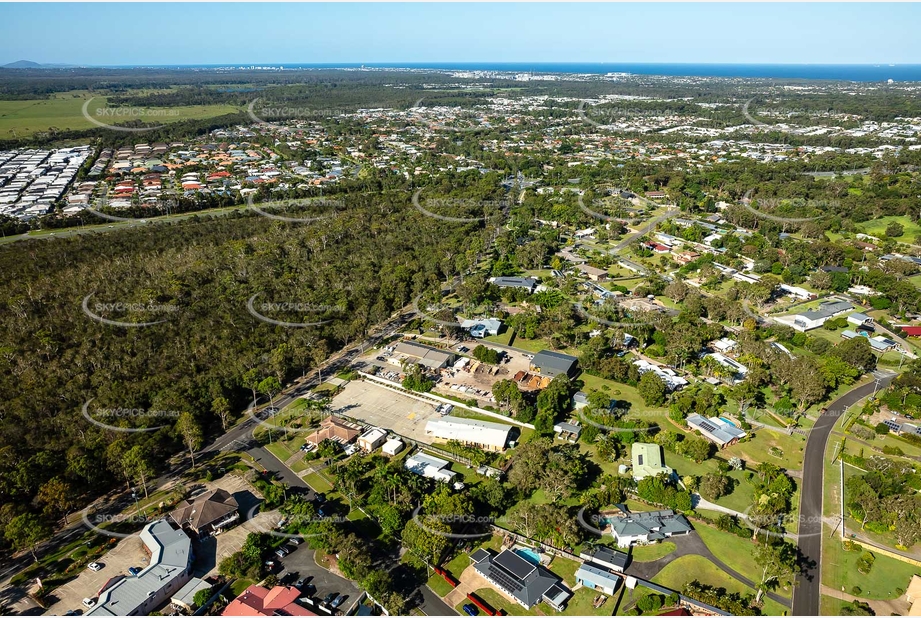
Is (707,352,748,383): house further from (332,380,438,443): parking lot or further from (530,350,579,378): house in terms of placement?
(332,380,438,443): parking lot

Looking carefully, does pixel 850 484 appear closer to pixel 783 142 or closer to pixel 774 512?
pixel 774 512

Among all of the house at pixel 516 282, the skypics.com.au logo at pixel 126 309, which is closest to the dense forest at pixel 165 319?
the skypics.com.au logo at pixel 126 309

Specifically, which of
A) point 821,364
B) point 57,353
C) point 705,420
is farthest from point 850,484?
point 57,353

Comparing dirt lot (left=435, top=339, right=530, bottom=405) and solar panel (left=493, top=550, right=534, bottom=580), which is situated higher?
dirt lot (left=435, top=339, right=530, bottom=405)

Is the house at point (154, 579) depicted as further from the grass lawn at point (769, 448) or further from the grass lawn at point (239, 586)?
the grass lawn at point (769, 448)

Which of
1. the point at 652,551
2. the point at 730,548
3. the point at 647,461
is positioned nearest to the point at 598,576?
the point at 652,551

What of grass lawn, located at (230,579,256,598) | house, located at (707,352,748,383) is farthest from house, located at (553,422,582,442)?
grass lawn, located at (230,579,256,598)

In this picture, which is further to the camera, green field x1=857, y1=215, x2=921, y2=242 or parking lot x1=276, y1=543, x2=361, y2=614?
green field x1=857, y1=215, x2=921, y2=242
